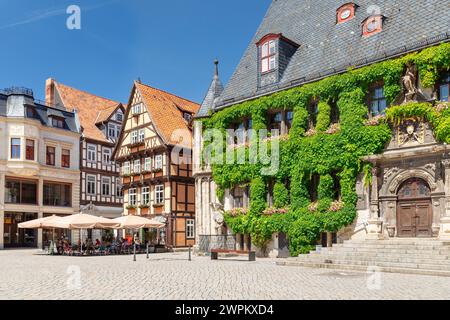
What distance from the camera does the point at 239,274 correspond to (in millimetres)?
17531

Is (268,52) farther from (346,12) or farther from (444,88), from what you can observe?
(444,88)

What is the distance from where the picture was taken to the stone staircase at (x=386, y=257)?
1791 cm

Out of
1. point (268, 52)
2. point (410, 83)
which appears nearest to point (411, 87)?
point (410, 83)

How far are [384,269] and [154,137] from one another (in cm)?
2534

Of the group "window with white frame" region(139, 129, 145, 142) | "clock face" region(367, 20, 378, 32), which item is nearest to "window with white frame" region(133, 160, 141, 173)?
"window with white frame" region(139, 129, 145, 142)

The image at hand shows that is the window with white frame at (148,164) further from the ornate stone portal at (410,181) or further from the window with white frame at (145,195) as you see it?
the ornate stone portal at (410,181)

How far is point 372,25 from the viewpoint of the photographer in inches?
1000

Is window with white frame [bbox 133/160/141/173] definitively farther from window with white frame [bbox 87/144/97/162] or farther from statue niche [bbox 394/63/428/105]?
statue niche [bbox 394/63/428/105]

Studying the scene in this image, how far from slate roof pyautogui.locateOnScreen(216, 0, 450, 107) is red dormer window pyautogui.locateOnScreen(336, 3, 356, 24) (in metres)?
0.26

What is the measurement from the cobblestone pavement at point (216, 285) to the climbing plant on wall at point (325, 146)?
5898mm

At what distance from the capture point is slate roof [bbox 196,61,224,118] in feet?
106

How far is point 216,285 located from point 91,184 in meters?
37.4
